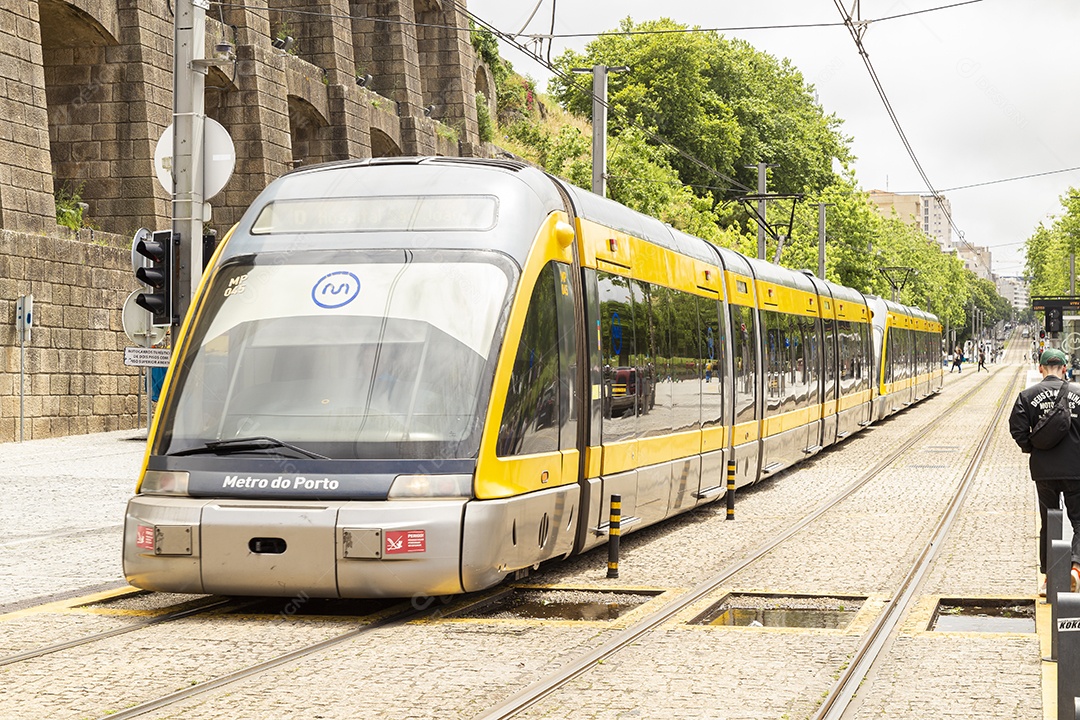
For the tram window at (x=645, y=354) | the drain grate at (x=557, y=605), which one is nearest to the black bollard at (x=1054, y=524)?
the drain grate at (x=557, y=605)

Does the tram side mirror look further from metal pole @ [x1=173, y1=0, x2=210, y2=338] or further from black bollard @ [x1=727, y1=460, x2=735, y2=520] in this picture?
black bollard @ [x1=727, y1=460, x2=735, y2=520]

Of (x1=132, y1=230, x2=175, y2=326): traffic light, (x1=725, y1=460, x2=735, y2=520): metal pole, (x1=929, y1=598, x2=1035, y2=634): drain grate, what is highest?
(x1=132, y1=230, x2=175, y2=326): traffic light

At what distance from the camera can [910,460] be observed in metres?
24.1

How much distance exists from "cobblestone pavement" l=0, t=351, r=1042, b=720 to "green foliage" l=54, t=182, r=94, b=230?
15.4 m

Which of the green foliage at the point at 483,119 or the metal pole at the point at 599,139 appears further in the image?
the green foliage at the point at 483,119

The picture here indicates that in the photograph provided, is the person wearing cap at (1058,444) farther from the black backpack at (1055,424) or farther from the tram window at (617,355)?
the tram window at (617,355)

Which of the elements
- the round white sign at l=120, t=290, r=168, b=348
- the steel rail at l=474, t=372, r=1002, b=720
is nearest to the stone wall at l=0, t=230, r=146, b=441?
the round white sign at l=120, t=290, r=168, b=348

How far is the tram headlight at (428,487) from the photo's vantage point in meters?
8.91

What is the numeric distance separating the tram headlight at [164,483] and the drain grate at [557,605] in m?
1.87

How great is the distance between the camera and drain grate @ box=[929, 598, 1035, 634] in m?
9.02

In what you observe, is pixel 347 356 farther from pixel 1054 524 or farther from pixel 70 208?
pixel 70 208

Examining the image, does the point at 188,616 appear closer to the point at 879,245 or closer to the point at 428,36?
the point at 428,36

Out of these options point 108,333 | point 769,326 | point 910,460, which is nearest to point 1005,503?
point 769,326

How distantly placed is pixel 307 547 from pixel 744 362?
10.2 m
